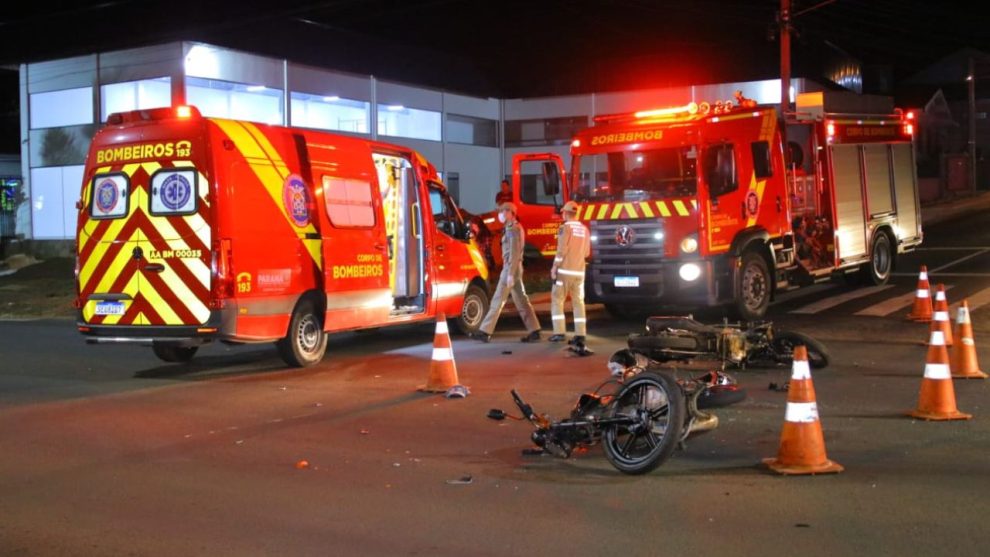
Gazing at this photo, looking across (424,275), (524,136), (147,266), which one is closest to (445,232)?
(424,275)

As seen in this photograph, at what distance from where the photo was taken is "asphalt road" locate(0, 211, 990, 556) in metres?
5.16

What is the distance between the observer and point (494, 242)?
68.2 feet

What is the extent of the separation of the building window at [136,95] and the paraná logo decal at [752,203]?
68.1 ft

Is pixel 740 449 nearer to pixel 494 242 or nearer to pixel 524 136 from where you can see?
pixel 494 242

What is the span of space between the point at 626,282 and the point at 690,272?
0.99 meters

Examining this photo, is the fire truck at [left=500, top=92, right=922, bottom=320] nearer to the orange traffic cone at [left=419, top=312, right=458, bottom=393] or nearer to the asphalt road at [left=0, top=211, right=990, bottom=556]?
the asphalt road at [left=0, top=211, right=990, bottom=556]

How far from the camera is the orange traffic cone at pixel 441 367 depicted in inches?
372

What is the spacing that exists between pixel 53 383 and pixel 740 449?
7.35 meters

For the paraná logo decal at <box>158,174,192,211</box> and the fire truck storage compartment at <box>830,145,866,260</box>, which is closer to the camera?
the paraná logo decal at <box>158,174,192,211</box>

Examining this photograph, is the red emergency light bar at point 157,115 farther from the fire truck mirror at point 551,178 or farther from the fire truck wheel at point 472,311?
the fire truck mirror at point 551,178

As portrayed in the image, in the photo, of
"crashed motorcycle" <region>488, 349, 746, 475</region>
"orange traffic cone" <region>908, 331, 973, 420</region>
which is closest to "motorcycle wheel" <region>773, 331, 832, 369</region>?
"orange traffic cone" <region>908, 331, 973, 420</region>

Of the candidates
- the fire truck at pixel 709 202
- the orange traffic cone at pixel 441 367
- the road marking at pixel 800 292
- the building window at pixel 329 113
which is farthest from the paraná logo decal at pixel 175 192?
the building window at pixel 329 113

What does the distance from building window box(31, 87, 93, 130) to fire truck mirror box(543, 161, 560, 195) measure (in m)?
20.8

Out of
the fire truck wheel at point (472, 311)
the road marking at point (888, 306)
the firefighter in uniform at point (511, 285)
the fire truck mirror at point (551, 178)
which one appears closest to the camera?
the firefighter in uniform at point (511, 285)
